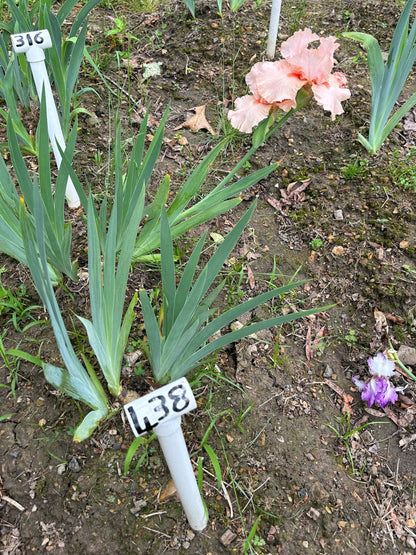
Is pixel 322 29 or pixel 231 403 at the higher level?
pixel 322 29

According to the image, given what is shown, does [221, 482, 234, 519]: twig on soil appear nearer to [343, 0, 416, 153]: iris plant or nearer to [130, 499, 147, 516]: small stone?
[130, 499, 147, 516]: small stone

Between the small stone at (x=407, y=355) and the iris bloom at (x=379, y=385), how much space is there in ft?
0.34

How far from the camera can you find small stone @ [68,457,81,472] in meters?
1.13

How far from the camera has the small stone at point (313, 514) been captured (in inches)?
44.4

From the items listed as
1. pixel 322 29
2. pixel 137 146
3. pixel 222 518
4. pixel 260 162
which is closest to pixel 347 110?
pixel 260 162

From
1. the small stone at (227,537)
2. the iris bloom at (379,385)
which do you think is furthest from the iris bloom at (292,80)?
the small stone at (227,537)

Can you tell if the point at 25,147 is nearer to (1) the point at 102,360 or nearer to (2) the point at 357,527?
(1) the point at 102,360

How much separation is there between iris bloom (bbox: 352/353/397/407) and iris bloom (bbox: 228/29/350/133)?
2.39ft

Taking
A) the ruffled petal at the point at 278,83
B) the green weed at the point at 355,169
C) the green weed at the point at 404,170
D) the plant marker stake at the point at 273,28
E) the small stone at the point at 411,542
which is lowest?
the small stone at the point at 411,542

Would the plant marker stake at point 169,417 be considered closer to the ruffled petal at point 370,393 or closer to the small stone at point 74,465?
the small stone at point 74,465

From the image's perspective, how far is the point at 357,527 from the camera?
1132mm

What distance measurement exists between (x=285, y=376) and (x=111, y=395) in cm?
51

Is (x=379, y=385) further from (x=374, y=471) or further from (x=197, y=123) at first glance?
(x=197, y=123)

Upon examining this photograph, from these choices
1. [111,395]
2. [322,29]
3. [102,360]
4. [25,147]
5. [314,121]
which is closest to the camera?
[102,360]
